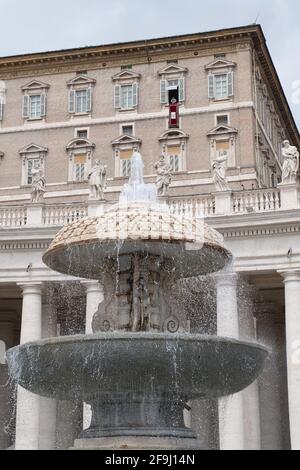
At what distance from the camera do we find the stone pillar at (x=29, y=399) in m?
29.5

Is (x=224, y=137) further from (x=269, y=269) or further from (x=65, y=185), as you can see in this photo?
(x=269, y=269)

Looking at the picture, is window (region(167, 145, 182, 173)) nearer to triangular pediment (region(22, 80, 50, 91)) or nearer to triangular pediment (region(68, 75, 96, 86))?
triangular pediment (region(68, 75, 96, 86))

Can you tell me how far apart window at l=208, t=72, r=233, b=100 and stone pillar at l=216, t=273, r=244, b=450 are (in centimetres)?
3159

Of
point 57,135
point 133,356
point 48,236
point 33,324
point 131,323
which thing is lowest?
point 133,356

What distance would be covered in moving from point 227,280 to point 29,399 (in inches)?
326

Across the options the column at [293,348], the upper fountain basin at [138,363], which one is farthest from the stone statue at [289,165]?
the upper fountain basin at [138,363]

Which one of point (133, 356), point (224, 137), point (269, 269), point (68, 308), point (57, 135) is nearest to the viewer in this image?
point (133, 356)

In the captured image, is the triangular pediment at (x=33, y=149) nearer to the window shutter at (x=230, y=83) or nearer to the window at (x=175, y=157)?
the window at (x=175, y=157)

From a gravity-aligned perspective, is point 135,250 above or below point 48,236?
below

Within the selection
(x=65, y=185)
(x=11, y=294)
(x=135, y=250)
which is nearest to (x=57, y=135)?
(x=65, y=185)

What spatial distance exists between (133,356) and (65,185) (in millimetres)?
47116

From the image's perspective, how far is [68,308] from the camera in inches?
1341

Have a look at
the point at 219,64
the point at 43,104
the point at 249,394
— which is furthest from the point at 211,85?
the point at 249,394

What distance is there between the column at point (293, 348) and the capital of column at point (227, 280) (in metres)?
1.74
